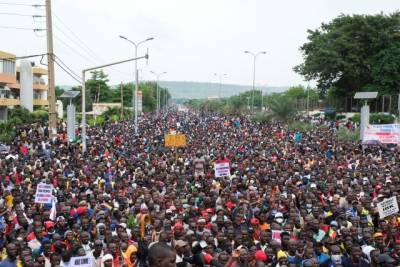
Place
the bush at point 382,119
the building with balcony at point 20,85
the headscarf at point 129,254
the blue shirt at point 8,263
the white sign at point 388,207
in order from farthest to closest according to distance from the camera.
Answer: the building with balcony at point 20,85, the bush at point 382,119, the white sign at point 388,207, the headscarf at point 129,254, the blue shirt at point 8,263

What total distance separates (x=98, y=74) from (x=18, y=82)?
121 ft

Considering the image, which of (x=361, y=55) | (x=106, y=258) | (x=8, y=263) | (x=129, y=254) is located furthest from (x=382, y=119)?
(x=8, y=263)

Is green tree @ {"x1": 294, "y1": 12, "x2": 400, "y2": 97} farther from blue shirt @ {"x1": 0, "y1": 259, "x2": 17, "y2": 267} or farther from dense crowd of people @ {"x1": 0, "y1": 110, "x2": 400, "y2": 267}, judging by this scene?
blue shirt @ {"x1": 0, "y1": 259, "x2": 17, "y2": 267}

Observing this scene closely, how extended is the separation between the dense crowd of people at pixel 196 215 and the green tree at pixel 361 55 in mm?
26926

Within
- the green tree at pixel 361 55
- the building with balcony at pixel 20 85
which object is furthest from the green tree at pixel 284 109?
the building with balcony at pixel 20 85

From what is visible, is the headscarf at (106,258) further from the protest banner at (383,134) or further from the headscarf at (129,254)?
the protest banner at (383,134)

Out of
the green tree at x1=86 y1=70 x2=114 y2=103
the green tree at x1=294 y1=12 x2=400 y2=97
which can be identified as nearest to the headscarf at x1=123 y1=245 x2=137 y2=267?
the green tree at x1=294 y1=12 x2=400 y2=97

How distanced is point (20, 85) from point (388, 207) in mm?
51775

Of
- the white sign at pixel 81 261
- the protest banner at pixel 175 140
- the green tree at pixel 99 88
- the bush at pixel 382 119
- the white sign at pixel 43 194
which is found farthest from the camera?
the green tree at pixel 99 88

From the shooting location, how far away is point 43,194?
11.2 meters

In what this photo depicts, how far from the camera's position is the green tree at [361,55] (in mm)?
44656

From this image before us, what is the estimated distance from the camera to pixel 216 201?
11312 mm

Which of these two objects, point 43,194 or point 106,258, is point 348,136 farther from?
point 106,258

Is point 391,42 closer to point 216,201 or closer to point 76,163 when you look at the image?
point 76,163
